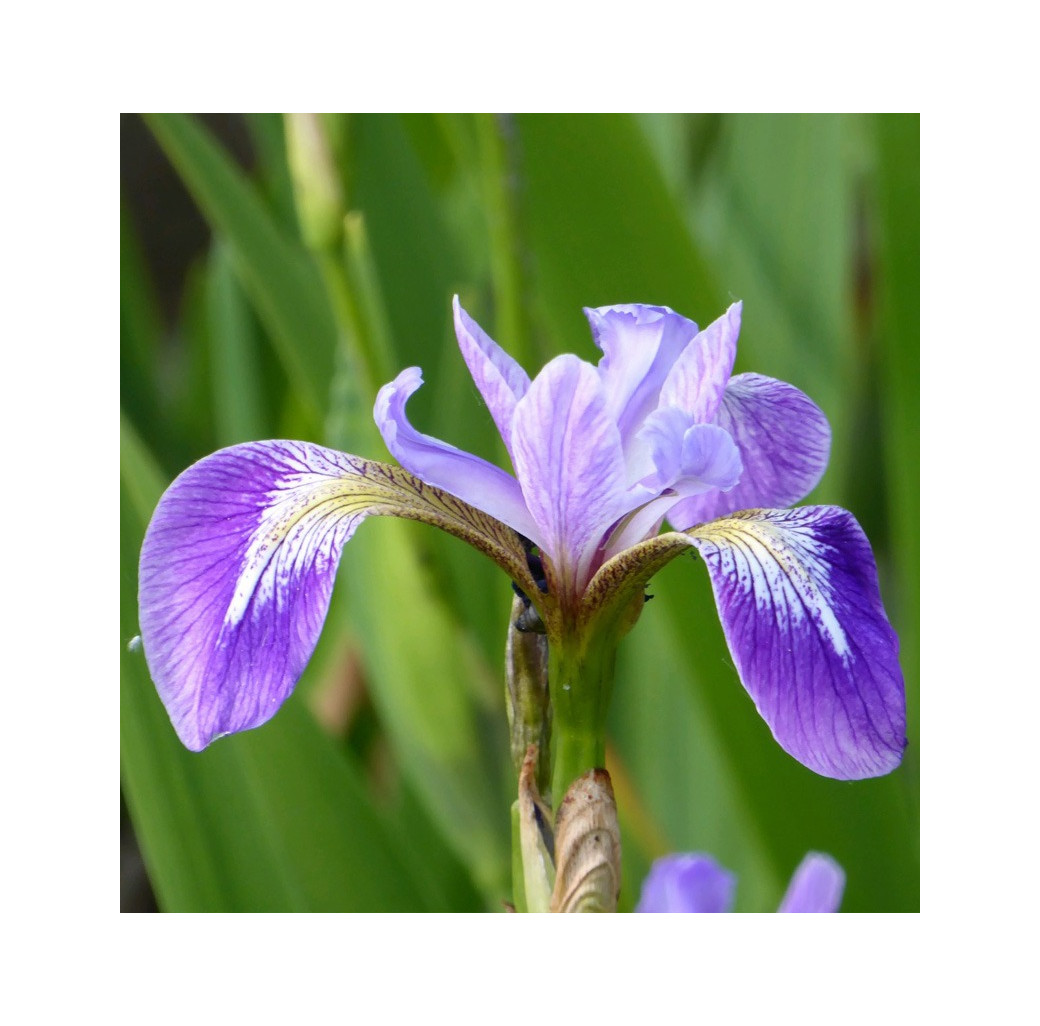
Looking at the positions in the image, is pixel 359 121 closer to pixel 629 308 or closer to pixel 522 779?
pixel 629 308

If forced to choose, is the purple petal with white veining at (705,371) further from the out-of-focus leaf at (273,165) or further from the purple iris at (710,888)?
the out-of-focus leaf at (273,165)

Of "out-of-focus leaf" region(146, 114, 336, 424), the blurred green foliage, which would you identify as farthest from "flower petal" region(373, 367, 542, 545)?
"out-of-focus leaf" region(146, 114, 336, 424)

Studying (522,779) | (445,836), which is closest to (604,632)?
(522,779)

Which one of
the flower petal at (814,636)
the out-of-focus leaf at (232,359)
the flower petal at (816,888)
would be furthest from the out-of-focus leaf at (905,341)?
the out-of-focus leaf at (232,359)

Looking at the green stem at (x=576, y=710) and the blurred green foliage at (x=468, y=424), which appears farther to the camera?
the blurred green foliage at (x=468, y=424)

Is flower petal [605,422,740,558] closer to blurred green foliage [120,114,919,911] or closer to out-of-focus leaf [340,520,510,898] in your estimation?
blurred green foliage [120,114,919,911]

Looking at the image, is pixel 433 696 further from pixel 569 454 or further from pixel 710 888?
pixel 569 454
